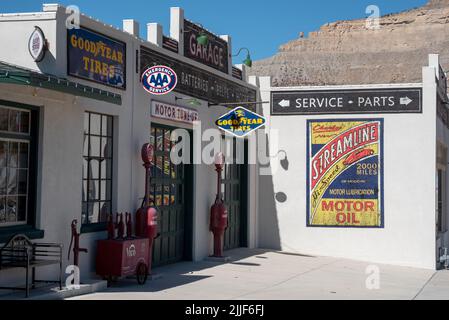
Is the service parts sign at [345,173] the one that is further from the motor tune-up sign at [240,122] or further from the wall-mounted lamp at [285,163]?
the motor tune-up sign at [240,122]

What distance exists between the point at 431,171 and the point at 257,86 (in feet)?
16.1

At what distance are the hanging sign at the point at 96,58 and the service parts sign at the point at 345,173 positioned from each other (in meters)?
7.30

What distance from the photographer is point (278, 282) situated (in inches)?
502

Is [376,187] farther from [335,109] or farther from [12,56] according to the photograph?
[12,56]

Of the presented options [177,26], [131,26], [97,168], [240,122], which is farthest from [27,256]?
[240,122]

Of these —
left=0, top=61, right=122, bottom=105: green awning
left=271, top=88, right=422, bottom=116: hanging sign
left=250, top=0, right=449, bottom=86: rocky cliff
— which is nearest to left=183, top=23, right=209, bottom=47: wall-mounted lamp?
left=271, top=88, right=422, bottom=116: hanging sign

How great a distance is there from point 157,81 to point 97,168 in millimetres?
1935

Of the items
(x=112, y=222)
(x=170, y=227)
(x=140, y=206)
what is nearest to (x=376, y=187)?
(x=170, y=227)

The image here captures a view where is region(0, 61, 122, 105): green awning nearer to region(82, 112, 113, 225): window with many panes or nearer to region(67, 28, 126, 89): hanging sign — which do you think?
region(67, 28, 126, 89): hanging sign

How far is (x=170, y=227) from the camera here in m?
14.3

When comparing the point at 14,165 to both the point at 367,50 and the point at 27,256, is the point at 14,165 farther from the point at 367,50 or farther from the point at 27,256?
the point at 367,50

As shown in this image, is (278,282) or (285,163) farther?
(285,163)

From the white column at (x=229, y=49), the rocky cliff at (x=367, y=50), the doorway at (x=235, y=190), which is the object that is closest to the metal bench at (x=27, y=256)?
the doorway at (x=235, y=190)

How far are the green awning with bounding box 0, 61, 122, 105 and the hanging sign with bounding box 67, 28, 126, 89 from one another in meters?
0.64
